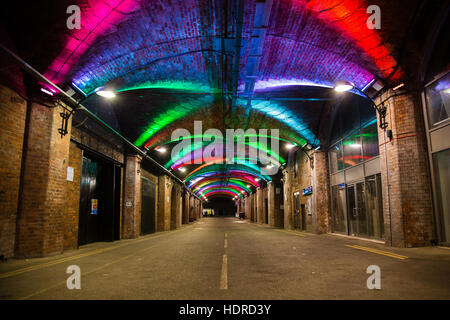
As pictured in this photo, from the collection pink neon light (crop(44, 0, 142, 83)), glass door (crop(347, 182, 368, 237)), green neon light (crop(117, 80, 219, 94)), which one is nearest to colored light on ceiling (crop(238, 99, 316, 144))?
green neon light (crop(117, 80, 219, 94))

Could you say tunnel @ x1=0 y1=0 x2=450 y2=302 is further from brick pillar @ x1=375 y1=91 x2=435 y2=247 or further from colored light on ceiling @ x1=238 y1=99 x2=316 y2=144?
colored light on ceiling @ x1=238 y1=99 x2=316 y2=144

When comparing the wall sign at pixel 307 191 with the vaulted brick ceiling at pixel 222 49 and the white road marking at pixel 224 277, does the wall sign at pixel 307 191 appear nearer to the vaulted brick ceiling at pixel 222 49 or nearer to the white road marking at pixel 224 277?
the vaulted brick ceiling at pixel 222 49

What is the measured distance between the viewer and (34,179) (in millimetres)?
8992

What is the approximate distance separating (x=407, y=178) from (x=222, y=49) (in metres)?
8.49

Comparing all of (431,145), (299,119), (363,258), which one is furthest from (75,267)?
(299,119)

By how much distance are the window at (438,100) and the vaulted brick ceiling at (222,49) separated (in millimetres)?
1258

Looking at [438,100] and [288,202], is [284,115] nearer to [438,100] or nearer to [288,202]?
[438,100]

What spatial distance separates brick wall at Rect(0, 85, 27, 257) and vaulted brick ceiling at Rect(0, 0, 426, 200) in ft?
5.01

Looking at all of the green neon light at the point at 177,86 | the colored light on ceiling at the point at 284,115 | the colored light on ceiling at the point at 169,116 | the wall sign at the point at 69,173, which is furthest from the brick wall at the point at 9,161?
the colored light on ceiling at the point at 284,115

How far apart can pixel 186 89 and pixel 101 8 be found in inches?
256

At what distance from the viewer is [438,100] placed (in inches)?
395

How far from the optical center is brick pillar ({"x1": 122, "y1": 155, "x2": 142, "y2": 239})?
17016mm

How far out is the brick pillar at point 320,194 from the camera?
61.8ft
